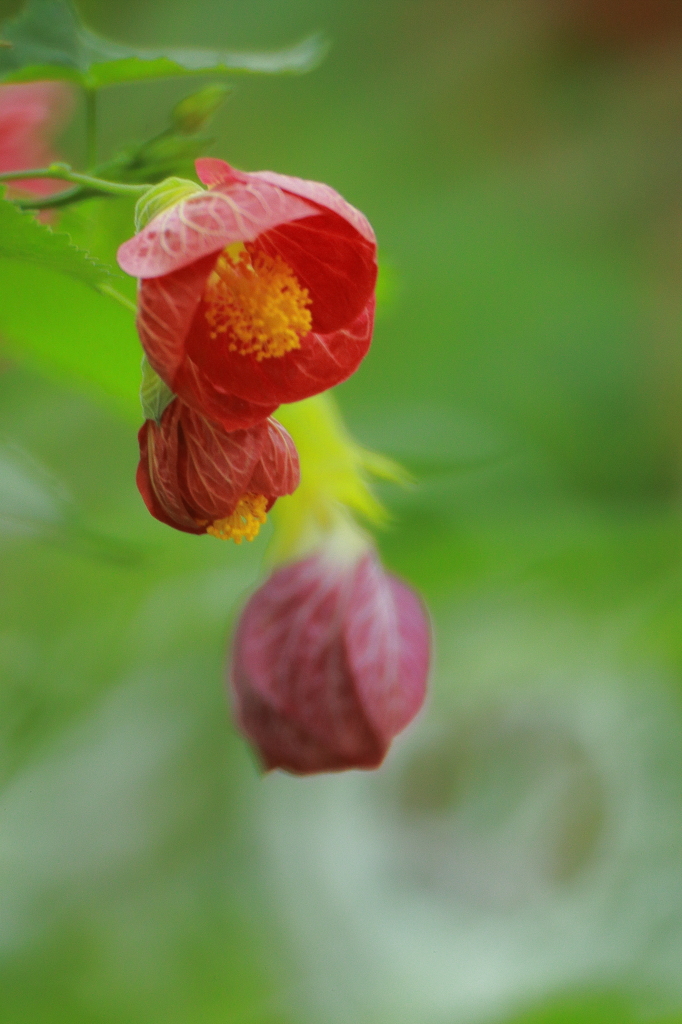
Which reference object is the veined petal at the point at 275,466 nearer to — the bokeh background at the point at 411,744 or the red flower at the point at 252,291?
the red flower at the point at 252,291

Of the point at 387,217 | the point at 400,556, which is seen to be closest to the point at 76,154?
the point at 387,217

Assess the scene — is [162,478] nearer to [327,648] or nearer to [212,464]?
[212,464]

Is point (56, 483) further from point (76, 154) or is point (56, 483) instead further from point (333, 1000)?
point (76, 154)

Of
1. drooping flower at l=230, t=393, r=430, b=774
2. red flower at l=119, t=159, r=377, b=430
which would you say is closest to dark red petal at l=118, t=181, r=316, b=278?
red flower at l=119, t=159, r=377, b=430

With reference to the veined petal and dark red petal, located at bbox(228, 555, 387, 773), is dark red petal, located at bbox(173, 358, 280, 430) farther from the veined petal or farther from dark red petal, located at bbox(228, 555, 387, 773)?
dark red petal, located at bbox(228, 555, 387, 773)

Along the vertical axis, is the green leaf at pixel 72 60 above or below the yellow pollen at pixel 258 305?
above

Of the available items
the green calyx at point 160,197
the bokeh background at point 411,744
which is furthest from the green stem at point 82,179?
the bokeh background at point 411,744

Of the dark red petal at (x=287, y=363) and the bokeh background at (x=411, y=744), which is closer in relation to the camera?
the dark red petal at (x=287, y=363)
